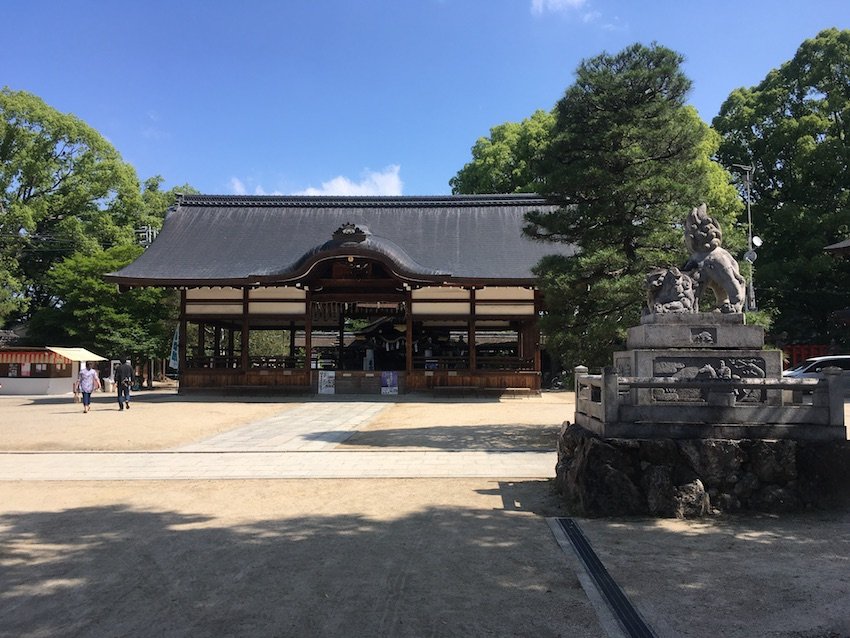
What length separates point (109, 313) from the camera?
23453 millimetres

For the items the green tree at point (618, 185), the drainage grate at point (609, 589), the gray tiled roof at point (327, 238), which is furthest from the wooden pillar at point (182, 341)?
the drainage grate at point (609, 589)

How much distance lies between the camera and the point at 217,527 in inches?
198

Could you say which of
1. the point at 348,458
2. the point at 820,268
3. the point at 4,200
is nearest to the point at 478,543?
the point at 348,458

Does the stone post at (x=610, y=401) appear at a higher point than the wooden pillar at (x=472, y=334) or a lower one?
lower

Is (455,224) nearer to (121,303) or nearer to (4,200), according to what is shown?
(121,303)

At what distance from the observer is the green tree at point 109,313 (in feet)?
76.3

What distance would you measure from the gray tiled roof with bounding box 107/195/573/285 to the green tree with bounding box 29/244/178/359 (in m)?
3.51

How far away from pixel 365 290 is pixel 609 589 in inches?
649

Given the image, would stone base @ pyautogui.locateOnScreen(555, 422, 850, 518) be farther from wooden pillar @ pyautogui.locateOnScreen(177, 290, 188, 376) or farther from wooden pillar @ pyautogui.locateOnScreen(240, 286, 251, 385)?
wooden pillar @ pyautogui.locateOnScreen(177, 290, 188, 376)

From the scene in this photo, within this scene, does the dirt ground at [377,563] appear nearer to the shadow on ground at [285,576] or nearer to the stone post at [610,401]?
the shadow on ground at [285,576]

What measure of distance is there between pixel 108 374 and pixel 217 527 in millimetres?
22762

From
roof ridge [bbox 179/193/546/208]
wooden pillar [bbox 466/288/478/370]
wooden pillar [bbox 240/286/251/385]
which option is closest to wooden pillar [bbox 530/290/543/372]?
wooden pillar [bbox 466/288/478/370]

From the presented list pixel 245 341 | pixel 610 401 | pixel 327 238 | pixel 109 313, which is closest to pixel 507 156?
pixel 327 238

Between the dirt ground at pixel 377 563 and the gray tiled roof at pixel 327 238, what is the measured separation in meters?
12.5
